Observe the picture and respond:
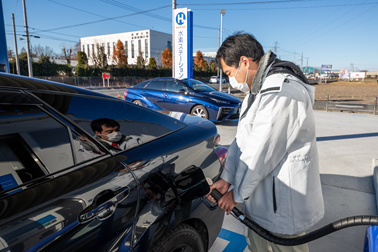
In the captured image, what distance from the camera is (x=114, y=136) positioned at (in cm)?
164

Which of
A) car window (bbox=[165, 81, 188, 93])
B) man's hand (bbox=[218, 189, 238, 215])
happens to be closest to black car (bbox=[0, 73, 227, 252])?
man's hand (bbox=[218, 189, 238, 215])

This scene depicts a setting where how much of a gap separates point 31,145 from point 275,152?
1279 mm

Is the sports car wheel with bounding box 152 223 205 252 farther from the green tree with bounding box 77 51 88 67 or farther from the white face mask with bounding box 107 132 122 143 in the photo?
the green tree with bounding box 77 51 88 67

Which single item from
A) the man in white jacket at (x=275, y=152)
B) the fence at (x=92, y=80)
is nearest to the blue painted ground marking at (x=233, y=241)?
the man in white jacket at (x=275, y=152)

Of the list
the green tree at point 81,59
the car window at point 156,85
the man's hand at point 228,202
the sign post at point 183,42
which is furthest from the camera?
the green tree at point 81,59

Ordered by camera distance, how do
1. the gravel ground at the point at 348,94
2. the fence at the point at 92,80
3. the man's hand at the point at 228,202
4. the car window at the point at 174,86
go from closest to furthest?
the man's hand at the point at 228,202 → the car window at the point at 174,86 → the gravel ground at the point at 348,94 → the fence at the point at 92,80

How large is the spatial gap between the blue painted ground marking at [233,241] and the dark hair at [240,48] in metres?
1.75

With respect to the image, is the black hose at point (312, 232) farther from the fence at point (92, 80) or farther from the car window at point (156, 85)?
the fence at point (92, 80)

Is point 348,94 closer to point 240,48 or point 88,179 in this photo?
point 240,48

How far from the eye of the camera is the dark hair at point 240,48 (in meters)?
1.53

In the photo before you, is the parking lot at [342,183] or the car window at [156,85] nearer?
the parking lot at [342,183]

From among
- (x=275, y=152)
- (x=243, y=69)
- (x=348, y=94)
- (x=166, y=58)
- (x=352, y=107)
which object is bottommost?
(x=352, y=107)

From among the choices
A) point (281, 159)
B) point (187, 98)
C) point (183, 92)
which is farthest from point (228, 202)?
point (183, 92)

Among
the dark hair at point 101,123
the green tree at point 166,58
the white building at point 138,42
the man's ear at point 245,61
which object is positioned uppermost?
the white building at point 138,42
